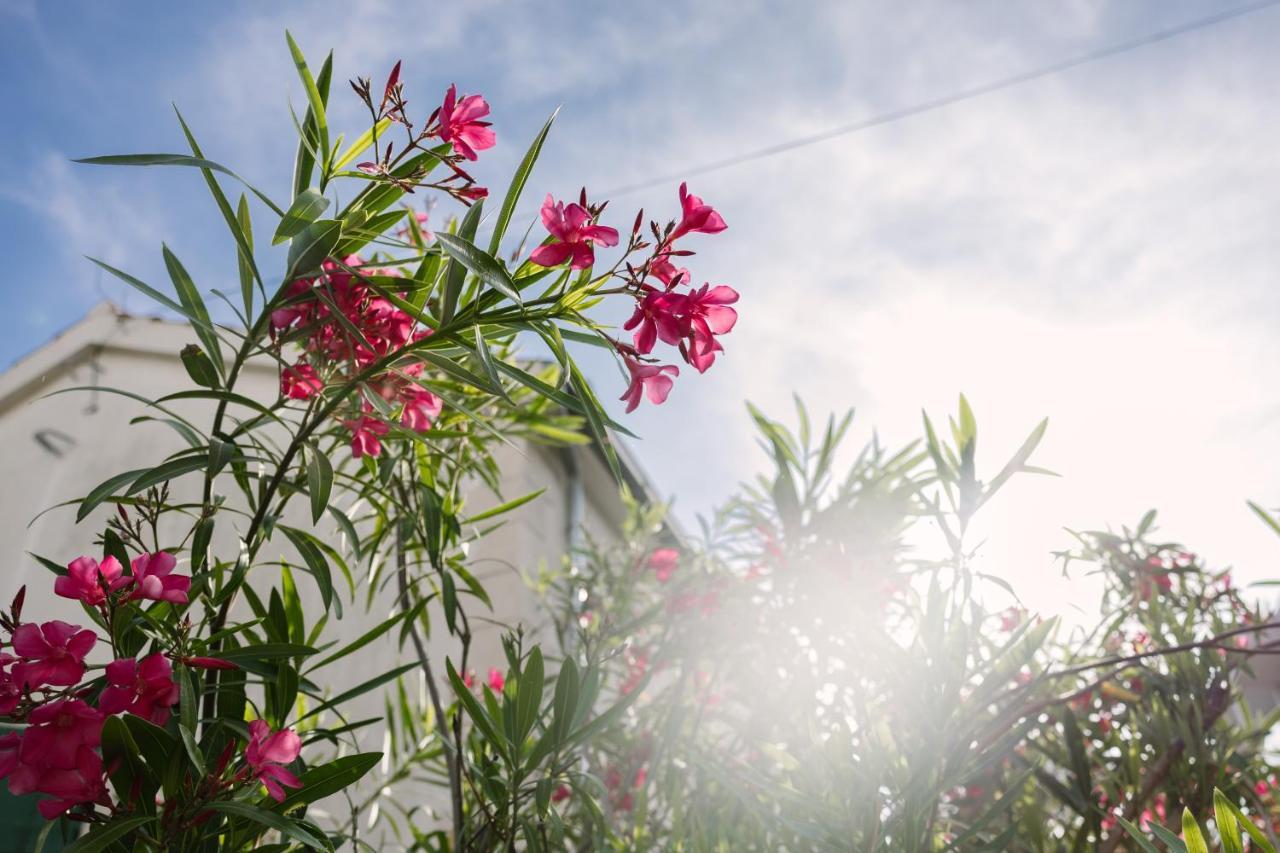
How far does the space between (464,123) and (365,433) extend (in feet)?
1.41

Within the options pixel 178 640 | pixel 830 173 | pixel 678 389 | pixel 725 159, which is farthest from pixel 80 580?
pixel 725 159

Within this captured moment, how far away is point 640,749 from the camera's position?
2.40 m

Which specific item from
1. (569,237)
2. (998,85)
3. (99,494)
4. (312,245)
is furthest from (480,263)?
(998,85)

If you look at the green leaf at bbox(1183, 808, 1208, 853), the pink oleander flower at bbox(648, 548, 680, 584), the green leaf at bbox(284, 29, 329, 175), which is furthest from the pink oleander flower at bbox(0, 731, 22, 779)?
the pink oleander flower at bbox(648, 548, 680, 584)

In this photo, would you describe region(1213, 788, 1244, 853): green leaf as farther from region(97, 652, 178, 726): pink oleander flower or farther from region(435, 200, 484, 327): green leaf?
region(97, 652, 178, 726): pink oleander flower

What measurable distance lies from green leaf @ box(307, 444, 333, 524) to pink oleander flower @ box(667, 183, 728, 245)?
19.5 inches

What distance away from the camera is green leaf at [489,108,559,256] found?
3.00 feet

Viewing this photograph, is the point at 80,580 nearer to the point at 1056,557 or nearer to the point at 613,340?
the point at 613,340

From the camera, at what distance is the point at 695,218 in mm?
898

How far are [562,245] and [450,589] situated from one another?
0.64m

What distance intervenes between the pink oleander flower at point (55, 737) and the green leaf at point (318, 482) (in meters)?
0.29

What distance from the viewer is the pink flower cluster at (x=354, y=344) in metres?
1.09

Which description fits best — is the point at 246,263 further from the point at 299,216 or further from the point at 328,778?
the point at 328,778

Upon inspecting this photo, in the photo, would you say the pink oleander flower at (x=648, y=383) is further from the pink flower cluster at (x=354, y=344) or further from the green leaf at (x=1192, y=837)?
the green leaf at (x=1192, y=837)
